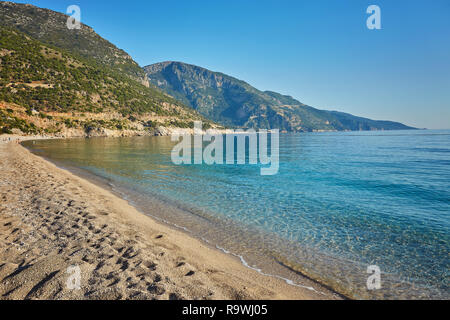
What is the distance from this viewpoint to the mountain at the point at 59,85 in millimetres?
78500

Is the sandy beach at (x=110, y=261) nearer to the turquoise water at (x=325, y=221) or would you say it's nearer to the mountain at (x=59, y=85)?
the turquoise water at (x=325, y=221)

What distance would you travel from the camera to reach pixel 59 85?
94875 mm

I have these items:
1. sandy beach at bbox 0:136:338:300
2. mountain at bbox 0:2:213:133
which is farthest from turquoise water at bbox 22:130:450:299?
mountain at bbox 0:2:213:133

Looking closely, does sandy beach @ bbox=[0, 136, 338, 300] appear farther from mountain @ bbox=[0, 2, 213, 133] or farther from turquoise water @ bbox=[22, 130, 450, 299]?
mountain @ bbox=[0, 2, 213, 133]

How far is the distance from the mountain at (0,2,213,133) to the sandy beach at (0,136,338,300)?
69.9 m

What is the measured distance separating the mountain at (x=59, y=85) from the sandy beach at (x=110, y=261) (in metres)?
69.9

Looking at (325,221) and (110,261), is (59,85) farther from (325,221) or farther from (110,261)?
(325,221)

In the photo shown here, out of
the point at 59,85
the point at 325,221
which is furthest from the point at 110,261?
the point at 59,85

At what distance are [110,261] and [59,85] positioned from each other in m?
115

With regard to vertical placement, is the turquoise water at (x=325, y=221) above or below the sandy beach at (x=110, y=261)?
below

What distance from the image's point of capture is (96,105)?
10394 cm

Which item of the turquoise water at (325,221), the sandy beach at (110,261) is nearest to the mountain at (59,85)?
the turquoise water at (325,221)

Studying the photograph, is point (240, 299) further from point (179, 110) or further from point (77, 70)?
point (179, 110)

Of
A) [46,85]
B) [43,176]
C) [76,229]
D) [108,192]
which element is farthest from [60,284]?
[46,85]
